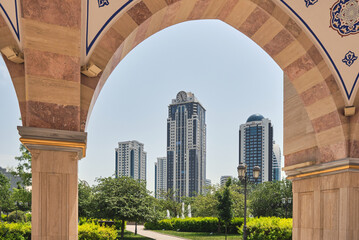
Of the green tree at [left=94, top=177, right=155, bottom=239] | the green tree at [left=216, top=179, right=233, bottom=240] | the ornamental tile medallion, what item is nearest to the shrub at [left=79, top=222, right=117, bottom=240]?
the green tree at [left=94, top=177, right=155, bottom=239]

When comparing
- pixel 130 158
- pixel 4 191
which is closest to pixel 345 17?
pixel 4 191

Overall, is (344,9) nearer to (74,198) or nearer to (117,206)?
(74,198)

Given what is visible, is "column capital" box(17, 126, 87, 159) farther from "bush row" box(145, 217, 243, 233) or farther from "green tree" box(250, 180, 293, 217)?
"green tree" box(250, 180, 293, 217)

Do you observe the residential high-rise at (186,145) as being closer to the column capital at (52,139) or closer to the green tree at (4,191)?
the green tree at (4,191)

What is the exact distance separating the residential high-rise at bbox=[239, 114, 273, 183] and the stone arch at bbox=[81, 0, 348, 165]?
61.7 m

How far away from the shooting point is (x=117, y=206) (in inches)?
519

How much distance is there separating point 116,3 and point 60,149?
1681 mm

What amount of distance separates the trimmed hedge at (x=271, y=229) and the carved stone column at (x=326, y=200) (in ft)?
14.6

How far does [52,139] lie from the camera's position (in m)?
2.85

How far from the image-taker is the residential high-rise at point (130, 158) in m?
72.2

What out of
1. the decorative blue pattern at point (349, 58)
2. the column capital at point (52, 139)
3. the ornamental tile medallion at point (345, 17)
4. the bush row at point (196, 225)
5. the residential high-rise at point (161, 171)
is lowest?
the residential high-rise at point (161, 171)

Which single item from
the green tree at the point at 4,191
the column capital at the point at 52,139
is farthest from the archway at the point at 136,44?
the green tree at the point at 4,191

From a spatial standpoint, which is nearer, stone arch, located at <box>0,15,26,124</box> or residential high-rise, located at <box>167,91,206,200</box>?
stone arch, located at <box>0,15,26,124</box>

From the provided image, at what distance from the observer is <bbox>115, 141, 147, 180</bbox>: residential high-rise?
7219 cm
